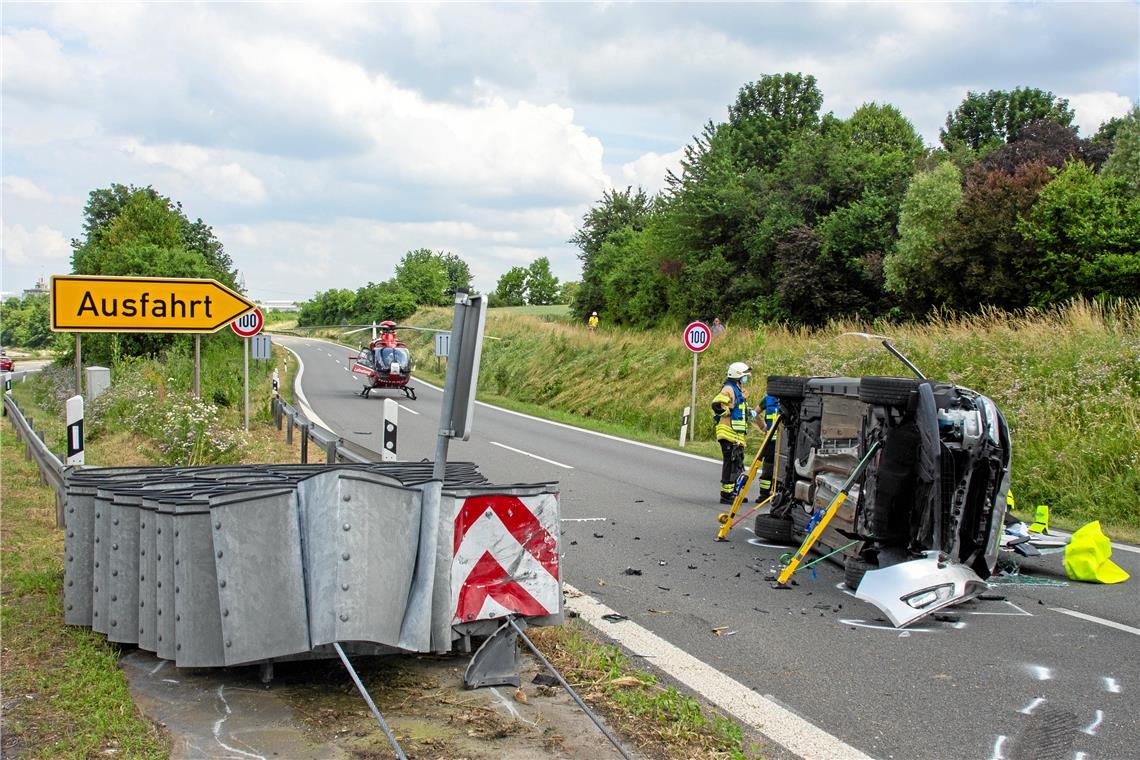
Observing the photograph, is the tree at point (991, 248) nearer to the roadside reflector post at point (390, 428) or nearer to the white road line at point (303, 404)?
the white road line at point (303, 404)

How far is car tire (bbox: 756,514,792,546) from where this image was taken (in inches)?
358

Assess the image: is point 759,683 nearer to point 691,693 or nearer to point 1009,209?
point 691,693

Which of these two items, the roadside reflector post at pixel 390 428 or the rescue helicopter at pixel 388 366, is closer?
the roadside reflector post at pixel 390 428

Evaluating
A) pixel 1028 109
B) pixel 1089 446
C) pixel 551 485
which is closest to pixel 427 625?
pixel 551 485

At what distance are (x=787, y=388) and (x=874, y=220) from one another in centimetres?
3464

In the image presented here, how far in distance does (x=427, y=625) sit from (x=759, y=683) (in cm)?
192

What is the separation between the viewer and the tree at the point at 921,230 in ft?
112

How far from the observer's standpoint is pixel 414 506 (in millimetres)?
4676

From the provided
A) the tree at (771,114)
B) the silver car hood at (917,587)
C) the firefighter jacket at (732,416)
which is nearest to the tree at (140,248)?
the firefighter jacket at (732,416)

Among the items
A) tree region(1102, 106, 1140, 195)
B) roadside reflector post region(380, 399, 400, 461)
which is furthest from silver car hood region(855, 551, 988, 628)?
tree region(1102, 106, 1140, 195)

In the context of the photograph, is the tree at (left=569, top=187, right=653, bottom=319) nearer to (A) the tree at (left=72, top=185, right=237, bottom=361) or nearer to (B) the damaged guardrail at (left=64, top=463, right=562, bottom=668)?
(A) the tree at (left=72, top=185, right=237, bottom=361)

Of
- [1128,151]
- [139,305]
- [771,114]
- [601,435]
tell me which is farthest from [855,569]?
[771,114]

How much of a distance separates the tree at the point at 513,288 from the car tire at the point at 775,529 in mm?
104915

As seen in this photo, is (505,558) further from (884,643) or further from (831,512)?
(831,512)
